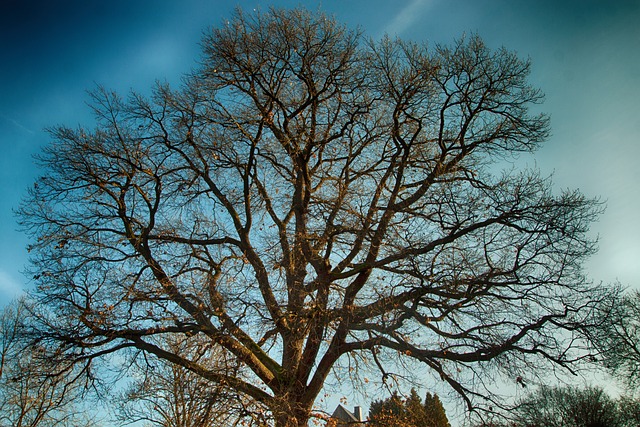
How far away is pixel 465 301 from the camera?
6.49 metres

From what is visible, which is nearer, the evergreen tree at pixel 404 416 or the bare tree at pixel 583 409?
the evergreen tree at pixel 404 416

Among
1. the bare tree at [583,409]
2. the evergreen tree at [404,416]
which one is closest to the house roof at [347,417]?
the evergreen tree at [404,416]

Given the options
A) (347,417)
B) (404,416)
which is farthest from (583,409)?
(404,416)

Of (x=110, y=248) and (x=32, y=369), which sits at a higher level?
(x=110, y=248)

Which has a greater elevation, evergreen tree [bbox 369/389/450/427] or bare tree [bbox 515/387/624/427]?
bare tree [bbox 515/387/624/427]

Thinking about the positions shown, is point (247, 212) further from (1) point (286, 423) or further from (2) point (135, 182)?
(1) point (286, 423)

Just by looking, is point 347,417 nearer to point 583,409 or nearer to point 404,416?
point 583,409

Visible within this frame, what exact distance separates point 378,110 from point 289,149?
2.23m

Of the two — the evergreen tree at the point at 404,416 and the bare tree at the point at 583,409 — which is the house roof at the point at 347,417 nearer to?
the evergreen tree at the point at 404,416

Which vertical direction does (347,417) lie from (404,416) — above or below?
above

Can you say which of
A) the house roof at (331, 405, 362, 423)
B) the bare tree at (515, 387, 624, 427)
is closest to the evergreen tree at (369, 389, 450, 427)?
the house roof at (331, 405, 362, 423)

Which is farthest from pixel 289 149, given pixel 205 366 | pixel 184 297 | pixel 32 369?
pixel 32 369

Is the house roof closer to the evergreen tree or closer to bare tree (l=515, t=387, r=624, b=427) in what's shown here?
the evergreen tree

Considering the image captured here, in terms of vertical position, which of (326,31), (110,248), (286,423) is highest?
(326,31)
